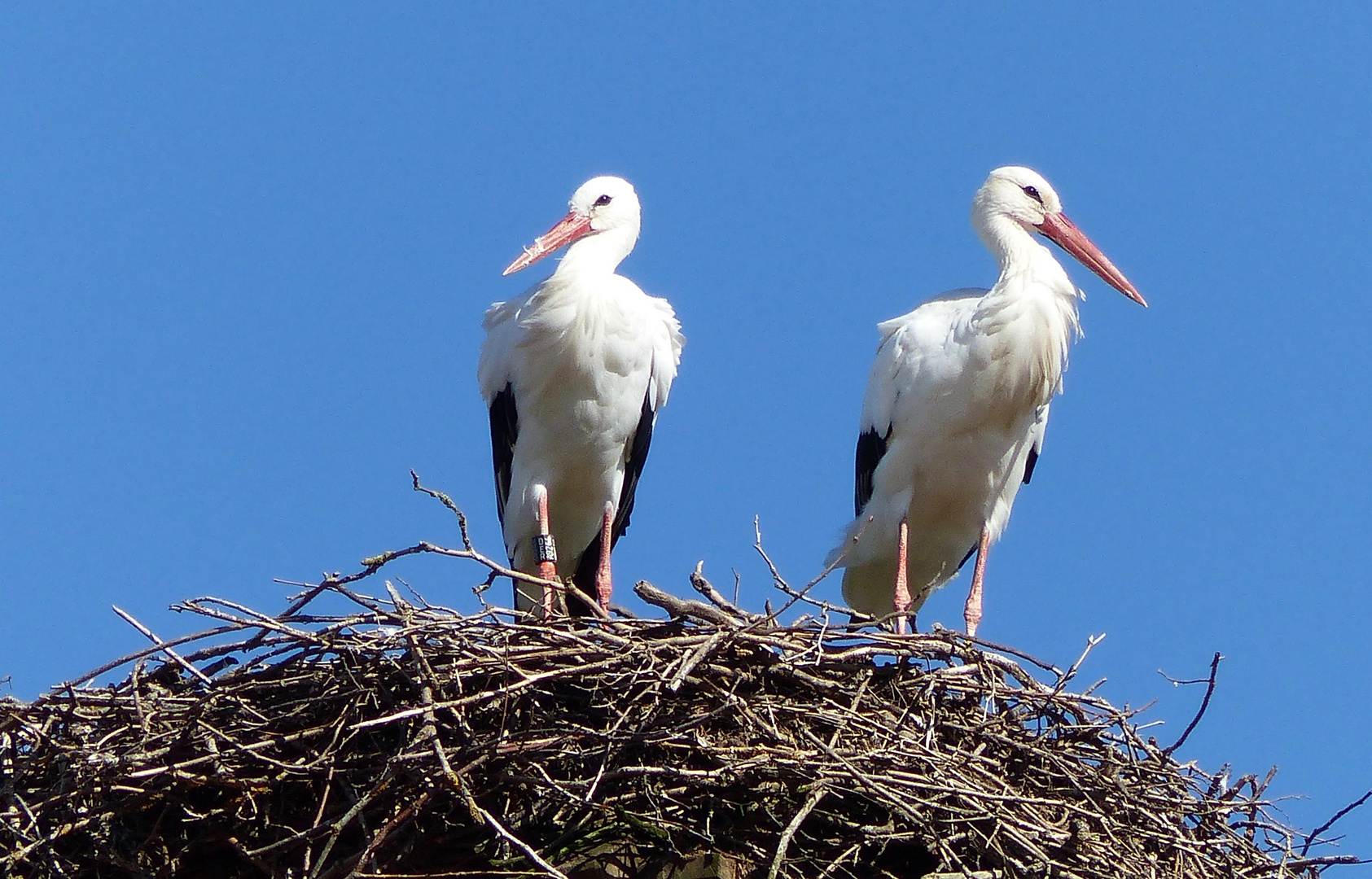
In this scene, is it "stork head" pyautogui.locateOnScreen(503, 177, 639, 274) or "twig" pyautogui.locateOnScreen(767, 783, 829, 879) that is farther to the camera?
"stork head" pyautogui.locateOnScreen(503, 177, 639, 274)

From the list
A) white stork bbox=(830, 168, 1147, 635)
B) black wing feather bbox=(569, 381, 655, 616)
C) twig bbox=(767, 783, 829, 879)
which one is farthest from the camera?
black wing feather bbox=(569, 381, 655, 616)

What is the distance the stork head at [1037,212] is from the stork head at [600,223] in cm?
131

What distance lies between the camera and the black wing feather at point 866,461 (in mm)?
7062

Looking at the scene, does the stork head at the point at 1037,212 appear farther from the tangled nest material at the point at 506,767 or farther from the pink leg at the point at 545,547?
the tangled nest material at the point at 506,767

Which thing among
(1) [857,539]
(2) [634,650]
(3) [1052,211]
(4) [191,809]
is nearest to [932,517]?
(1) [857,539]

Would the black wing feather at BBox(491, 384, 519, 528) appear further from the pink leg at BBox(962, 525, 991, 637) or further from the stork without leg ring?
the pink leg at BBox(962, 525, 991, 637)

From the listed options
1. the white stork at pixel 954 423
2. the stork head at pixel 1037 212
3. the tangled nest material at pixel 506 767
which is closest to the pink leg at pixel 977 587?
the white stork at pixel 954 423

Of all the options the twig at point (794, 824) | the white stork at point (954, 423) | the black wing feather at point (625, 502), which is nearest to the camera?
the twig at point (794, 824)

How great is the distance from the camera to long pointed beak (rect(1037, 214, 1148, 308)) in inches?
294

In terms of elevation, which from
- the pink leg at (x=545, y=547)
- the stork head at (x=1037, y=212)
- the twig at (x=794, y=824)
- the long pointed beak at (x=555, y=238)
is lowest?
the twig at (x=794, y=824)

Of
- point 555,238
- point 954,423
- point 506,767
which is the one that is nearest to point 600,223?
point 555,238

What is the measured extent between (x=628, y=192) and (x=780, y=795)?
3.30m

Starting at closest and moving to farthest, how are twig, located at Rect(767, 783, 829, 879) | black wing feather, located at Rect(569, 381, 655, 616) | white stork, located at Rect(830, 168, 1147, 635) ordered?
1. twig, located at Rect(767, 783, 829, 879)
2. white stork, located at Rect(830, 168, 1147, 635)
3. black wing feather, located at Rect(569, 381, 655, 616)

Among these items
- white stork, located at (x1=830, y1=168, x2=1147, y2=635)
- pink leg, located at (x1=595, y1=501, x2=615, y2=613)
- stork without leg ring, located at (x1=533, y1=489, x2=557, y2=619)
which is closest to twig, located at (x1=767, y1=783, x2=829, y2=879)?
white stork, located at (x1=830, y1=168, x2=1147, y2=635)
